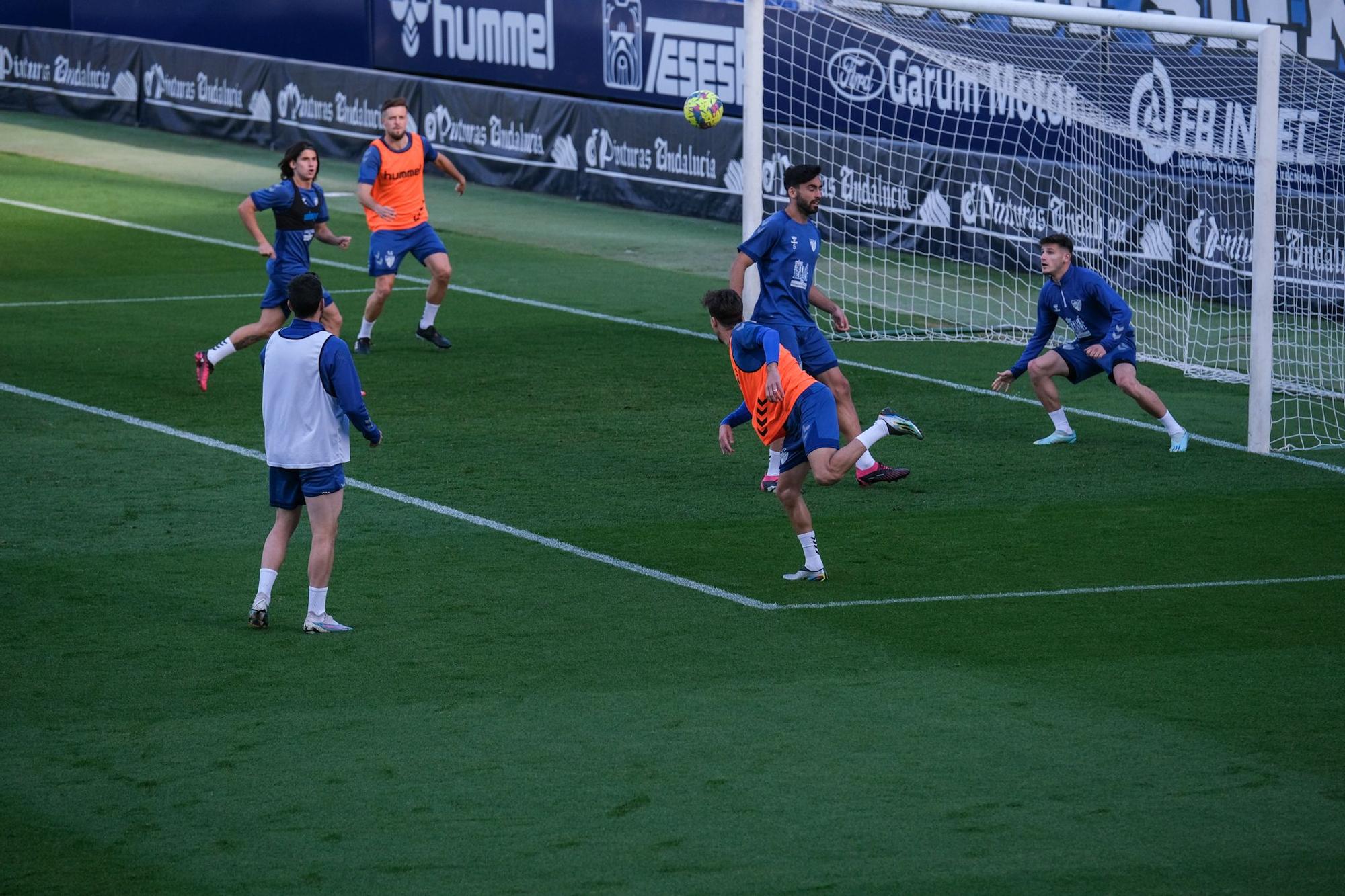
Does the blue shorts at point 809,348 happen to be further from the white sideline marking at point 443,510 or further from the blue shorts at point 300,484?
the blue shorts at point 300,484

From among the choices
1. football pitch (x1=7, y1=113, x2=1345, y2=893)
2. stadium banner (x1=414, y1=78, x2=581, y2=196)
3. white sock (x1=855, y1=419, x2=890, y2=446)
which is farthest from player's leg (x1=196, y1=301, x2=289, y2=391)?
stadium banner (x1=414, y1=78, x2=581, y2=196)

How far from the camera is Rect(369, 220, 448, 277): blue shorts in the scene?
16938mm

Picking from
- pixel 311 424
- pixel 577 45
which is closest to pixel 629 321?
pixel 311 424

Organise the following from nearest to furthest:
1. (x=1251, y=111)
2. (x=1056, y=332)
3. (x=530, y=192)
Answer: (x=1056, y=332) → (x=1251, y=111) → (x=530, y=192)

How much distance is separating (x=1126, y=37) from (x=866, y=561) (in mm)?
12397

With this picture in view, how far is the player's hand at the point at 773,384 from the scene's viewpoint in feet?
32.1

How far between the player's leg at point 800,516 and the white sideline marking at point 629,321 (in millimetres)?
4903

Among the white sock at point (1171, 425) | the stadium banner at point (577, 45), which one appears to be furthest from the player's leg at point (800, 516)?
the stadium banner at point (577, 45)

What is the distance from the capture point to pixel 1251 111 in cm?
2027

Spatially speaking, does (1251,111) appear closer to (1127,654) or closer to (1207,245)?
(1207,245)

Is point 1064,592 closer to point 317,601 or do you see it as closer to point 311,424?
point 317,601

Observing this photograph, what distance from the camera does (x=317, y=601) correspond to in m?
9.06

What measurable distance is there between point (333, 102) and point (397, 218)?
15900 mm

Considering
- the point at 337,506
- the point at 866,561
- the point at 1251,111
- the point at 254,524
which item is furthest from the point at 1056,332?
the point at 337,506
